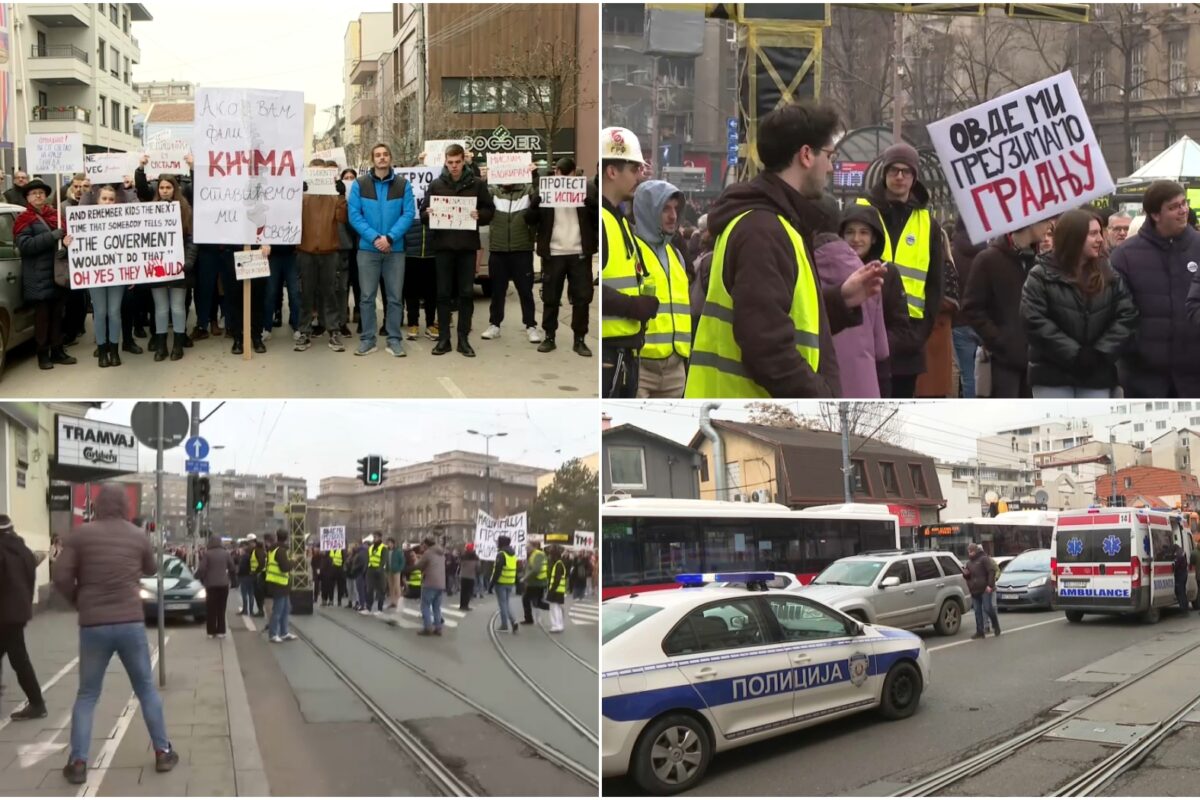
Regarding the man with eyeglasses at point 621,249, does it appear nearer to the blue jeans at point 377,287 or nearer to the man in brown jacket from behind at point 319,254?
the blue jeans at point 377,287

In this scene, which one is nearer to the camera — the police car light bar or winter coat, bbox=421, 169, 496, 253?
the police car light bar

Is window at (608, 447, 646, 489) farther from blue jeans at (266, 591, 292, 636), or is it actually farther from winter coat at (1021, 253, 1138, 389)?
winter coat at (1021, 253, 1138, 389)

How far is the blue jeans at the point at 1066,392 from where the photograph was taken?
602 centimetres

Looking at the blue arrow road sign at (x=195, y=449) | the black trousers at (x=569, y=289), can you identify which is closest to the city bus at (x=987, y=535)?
the black trousers at (x=569, y=289)

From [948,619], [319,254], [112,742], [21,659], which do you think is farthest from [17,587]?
[948,619]

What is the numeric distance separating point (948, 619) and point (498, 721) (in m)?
2.48

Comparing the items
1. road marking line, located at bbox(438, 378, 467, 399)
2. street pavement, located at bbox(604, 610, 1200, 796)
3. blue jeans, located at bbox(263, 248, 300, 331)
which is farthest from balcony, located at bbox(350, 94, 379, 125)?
street pavement, located at bbox(604, 610, 1200, 796)

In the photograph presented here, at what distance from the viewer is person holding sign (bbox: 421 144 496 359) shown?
23.9ft

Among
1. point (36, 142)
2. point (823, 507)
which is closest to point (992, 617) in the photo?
point (823, 507)

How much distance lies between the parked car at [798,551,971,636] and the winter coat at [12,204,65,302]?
204 inches

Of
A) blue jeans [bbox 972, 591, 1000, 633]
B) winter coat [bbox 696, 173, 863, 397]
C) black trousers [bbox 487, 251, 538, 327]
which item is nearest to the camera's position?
winter coat [bbox 696, 173, 863, 397]

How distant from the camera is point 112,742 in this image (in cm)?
548

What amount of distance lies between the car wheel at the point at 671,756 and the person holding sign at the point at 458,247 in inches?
113

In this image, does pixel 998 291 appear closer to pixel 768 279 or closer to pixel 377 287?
pixel 768 279
